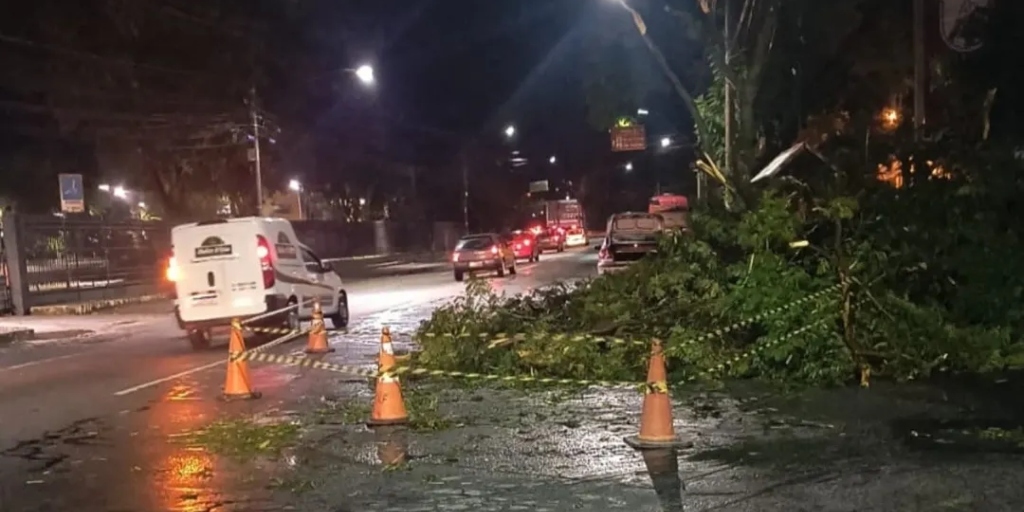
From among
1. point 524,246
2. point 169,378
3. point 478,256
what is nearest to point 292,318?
point 169,378

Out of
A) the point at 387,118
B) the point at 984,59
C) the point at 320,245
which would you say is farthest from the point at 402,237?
the point at 984,59

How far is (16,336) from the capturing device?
22078mm

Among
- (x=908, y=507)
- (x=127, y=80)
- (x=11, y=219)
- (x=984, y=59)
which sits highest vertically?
(x=127, y=80)

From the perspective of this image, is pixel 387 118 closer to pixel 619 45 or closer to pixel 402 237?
pixel 402 237

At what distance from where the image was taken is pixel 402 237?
71.2 m

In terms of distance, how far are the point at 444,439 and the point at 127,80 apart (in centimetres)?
3333

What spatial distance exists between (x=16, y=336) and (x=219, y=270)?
22.4ft

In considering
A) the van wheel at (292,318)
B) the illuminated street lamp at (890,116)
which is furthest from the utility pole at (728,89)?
the illuminated street lamp at (890,116)

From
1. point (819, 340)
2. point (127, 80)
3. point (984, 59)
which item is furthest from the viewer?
point (127, 80)

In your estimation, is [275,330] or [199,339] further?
[199,339]

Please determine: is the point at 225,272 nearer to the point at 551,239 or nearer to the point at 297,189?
the point at 551,239

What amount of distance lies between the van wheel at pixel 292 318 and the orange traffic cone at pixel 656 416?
1062 cm

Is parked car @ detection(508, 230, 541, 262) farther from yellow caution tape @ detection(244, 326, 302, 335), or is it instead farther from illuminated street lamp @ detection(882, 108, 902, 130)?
yellow caution tape @ detection(244, 326, 302, 335)

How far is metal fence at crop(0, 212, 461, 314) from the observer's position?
28.1m
